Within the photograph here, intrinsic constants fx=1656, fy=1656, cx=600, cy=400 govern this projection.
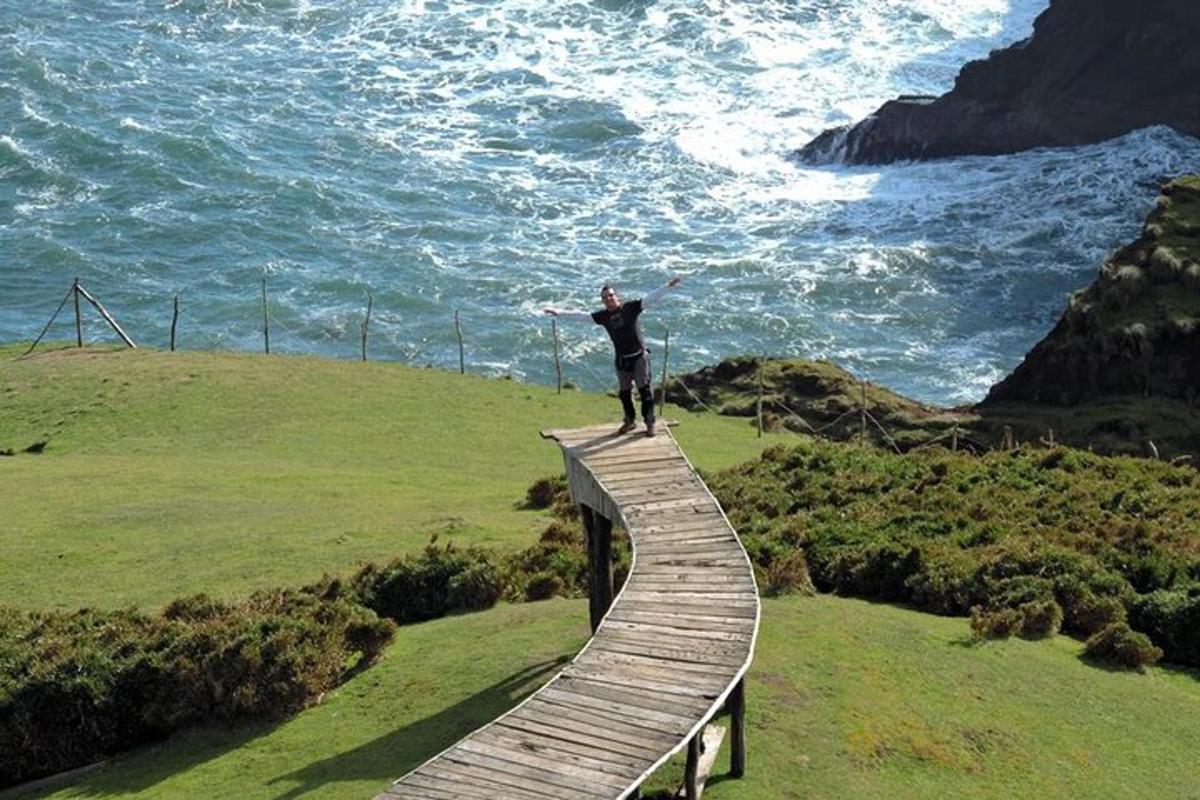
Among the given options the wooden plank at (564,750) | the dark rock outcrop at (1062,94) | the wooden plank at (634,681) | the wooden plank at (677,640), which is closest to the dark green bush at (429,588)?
the wooden plank at (677,640)

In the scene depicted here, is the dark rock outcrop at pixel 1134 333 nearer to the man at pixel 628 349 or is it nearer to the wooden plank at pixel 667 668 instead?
the man at pixel 628 349

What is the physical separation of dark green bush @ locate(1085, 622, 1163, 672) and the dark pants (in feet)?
23.8

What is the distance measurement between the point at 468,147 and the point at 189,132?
49.6 feet

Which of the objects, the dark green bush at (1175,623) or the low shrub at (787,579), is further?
→ the low shrub at (787,579)

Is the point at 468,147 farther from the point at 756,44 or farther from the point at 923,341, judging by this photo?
the point at 923,341

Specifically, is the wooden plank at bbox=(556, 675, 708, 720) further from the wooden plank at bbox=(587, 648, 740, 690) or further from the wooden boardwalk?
the wooden plank at bbox=(587, 648, 740, 690)

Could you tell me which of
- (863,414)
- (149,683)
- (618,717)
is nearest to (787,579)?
(618,717)

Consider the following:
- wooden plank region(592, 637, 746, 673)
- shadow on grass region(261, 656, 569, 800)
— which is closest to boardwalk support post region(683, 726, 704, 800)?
wooden plank region(592, 637, 746, 673)

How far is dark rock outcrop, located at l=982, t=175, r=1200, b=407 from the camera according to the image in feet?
157

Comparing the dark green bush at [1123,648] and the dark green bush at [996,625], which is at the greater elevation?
the dark green bush at [996,625]

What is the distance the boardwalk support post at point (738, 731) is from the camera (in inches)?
685

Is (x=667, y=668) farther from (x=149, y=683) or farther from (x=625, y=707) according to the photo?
(x=149, y=683)

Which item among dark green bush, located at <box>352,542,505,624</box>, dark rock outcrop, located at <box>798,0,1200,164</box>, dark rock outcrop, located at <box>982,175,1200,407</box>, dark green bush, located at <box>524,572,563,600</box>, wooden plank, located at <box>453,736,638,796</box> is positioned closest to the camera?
wooden plank, located at <box>453,736,638,796</box>

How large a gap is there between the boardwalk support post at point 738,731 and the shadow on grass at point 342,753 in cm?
328
